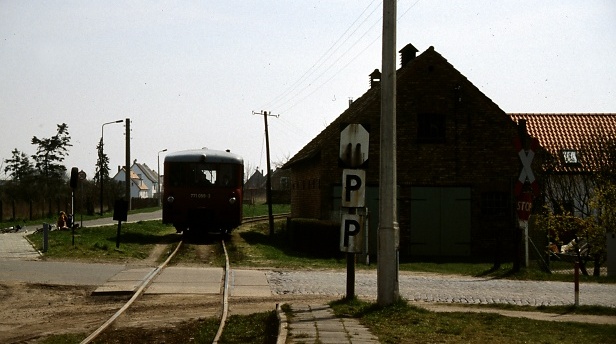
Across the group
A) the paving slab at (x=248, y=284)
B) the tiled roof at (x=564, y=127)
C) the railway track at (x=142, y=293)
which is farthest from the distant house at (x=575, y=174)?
the railway track at (x=142, y=293)

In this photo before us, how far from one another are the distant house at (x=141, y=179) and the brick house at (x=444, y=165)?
13281cm

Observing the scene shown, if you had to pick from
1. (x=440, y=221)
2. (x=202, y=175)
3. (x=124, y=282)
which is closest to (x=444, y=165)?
(x=440, y=221)

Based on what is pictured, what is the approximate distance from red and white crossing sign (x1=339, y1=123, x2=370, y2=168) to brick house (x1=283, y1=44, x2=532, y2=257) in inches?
646

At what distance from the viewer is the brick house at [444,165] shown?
94.2ft

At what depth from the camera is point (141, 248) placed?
1006 inches

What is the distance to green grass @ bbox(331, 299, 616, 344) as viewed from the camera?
920 centimetres

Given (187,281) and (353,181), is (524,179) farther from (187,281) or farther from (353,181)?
(187,281)

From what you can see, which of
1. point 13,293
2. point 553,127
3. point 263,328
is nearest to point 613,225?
point 263,328

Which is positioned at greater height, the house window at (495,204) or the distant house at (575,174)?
the distant house at (575,174)

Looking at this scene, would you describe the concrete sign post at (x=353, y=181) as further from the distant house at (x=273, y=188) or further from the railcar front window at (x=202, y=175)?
the distant house at (x=273, y=188)

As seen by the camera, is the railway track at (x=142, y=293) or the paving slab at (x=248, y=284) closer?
the railway track at (x=142, y=293)

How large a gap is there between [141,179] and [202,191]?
464 feet

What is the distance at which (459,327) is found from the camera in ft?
32.8

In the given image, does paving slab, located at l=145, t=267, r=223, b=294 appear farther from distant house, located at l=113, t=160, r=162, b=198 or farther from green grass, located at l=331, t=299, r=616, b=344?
distant house, located at l=113, t=160, r=162, b=198
